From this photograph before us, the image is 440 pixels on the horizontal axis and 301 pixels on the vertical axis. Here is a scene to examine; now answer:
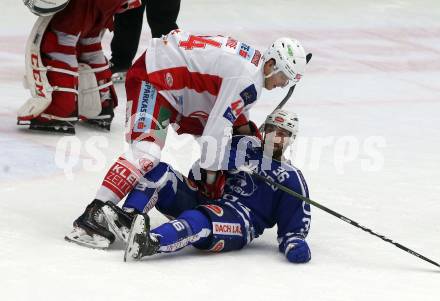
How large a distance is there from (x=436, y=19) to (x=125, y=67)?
2.93 meters

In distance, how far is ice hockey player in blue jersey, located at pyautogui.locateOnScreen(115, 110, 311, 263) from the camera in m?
3.73

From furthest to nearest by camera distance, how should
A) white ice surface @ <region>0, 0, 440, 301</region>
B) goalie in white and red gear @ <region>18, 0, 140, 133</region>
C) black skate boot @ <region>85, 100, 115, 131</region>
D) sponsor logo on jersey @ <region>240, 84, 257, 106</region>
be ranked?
black skate boot @ <region>85, 100, 115, 131</region> < goalie in white and red gear @ <region>18, 0, 140, 133</region> < sponsor logo on jersey @ <region>240, 84, 257, 106</region> < white ice surface @ <region>0, 0, 440, 301</region>

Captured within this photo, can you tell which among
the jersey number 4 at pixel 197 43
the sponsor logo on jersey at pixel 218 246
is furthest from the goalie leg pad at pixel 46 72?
the sponsor logo on jersey at pixel 218 246

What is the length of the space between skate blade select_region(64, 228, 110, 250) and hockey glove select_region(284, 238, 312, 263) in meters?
0.58

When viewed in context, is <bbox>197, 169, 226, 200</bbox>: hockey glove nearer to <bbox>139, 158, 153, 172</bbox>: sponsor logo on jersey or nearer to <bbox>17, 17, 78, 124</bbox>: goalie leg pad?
<bbox>139, 158, 153, 172</bbox>: sponsor logo on jersey

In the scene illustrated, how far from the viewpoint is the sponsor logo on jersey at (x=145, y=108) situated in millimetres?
4023

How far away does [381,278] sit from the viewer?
360 centimetres

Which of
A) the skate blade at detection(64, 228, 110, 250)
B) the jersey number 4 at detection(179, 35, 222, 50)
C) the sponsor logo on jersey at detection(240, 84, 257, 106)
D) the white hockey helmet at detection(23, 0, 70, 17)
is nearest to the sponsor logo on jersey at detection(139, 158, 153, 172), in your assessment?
the skate blade at detection(64, 228, 110, 250)

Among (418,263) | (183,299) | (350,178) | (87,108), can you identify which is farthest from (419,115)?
(183,299)

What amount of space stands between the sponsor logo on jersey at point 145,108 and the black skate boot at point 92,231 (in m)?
0.34

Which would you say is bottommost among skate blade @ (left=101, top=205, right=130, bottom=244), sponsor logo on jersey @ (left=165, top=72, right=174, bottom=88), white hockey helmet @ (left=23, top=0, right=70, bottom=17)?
skate blade @ (left=101, top=205, right=130, bottom=244)

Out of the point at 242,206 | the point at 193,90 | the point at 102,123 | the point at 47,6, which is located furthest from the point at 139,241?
the point at 102,123

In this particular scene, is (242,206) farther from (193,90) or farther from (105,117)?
(105,117)

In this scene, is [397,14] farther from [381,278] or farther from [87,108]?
[381,278]
